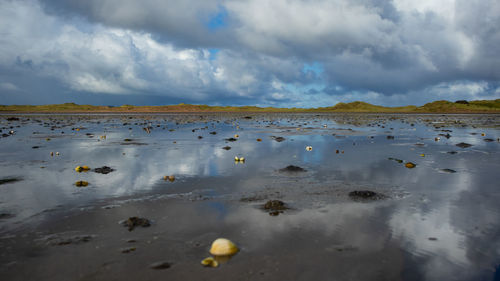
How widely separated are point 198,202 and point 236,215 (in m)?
1.52

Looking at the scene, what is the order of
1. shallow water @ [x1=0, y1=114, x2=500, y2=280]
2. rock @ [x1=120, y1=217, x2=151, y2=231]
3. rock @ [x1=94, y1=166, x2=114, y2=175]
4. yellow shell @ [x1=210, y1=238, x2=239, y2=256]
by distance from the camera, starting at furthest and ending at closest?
rock @ [x1=94, y1=166, x2=114, y2=175] < rock @ [x1=120, y1=217, x2=151, y2=231] < yellow shell @ [x1=210, y1=238, x2=239, y2=256] < shallow water @ [x1=0, y1=114, x2=500, y2=280]

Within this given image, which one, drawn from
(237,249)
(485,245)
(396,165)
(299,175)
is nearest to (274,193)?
(299,175)

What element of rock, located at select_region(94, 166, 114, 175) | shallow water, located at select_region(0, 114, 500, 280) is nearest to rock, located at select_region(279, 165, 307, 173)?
shallow water, located at select_region(0, 114, 500, 280)

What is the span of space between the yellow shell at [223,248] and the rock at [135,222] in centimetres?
206

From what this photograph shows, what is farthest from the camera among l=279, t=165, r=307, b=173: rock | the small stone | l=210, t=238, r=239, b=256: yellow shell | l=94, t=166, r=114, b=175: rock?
l=279, t=165, r=307, b=173: rock

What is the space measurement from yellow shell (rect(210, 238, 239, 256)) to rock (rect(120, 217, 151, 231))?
206 cm

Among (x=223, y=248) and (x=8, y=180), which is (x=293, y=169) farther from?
(x=8, y=180)

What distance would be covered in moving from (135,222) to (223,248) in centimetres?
249

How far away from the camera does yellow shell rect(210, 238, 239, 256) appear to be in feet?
18.0

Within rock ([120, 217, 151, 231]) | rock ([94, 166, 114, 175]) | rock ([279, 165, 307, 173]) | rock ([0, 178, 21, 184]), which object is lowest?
rock ([0, 178, 21, 184])

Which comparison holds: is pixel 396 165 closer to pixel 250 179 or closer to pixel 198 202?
pixel 250 179

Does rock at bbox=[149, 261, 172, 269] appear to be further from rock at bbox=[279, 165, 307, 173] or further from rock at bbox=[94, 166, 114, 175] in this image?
rock at bbox=[94, 166, 114, 175]

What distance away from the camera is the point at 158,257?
5398 millimetres

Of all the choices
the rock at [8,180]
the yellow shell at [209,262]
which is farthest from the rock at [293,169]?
the rock at [8,180]
